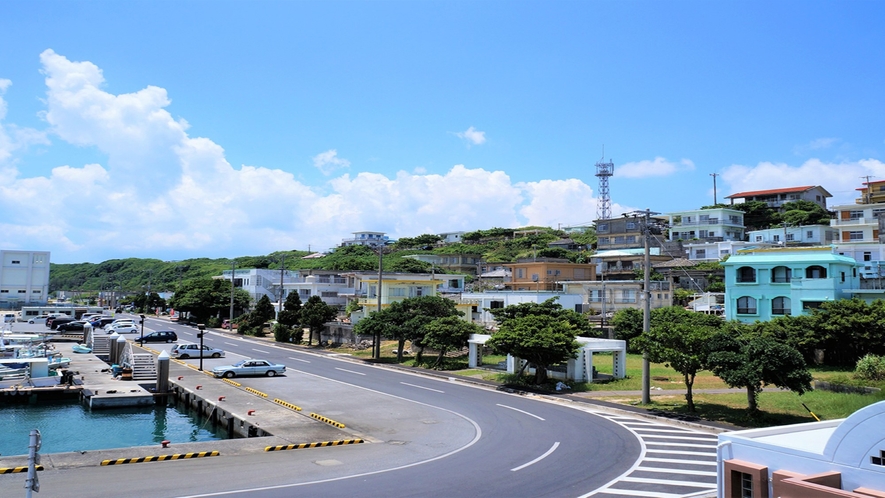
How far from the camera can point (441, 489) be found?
1703 centimetres

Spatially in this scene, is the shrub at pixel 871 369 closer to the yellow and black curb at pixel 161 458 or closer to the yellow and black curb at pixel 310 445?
the yellow and black curb at pixel 310 445

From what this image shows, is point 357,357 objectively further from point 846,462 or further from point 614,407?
point 846,462

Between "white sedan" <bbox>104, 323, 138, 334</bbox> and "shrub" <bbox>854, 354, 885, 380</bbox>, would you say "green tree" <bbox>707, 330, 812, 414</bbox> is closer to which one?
"shrub" <bbox>854, 354, 885, 380</bbox>

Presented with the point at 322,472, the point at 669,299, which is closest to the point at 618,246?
the point at 669,299

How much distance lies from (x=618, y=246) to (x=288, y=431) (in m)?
84.0

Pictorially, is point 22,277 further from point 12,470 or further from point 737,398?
point 737,398

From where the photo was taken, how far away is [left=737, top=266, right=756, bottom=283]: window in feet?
179

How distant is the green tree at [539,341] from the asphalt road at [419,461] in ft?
11.7

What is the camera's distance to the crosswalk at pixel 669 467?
1720cm

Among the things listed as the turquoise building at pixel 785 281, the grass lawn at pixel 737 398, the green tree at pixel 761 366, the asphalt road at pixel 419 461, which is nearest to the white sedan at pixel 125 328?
the grass lawn at pixel 737 398

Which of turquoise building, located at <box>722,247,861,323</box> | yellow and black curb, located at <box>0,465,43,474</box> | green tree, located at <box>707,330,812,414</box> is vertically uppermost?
turquoise building, located at <box>722,247,861,323</box>

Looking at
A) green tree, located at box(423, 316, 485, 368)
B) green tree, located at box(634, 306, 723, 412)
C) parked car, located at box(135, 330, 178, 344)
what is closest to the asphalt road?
green tree, located at box(634, 306, 723, 412)

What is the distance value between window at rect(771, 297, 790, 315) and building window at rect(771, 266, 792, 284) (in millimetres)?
1460

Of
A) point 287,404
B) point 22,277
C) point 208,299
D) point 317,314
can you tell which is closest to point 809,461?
point 287,404
